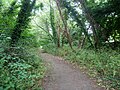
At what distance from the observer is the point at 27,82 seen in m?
7.10

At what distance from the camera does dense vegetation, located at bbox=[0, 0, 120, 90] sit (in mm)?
5911

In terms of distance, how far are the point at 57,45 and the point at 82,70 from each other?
11827mm

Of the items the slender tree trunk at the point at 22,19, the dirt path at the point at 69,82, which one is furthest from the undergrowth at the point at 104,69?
the slender tree trunk at the point at 22,19

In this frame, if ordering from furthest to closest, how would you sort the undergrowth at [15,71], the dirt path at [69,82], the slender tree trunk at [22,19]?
the slender tree trunk at [22,19], the dirt path at [69,82], the undergrowth at [15,71]

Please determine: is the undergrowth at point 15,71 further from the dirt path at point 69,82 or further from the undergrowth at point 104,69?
the undergrowth at point 104,69

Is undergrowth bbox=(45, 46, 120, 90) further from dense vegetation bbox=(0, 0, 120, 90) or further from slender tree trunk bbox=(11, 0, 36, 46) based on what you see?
slender tree trunk bbox=(11, 0, 36, 46)

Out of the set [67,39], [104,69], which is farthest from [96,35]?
[104,69]

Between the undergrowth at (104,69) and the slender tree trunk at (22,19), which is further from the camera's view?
the slender tree trunk at (22,19)

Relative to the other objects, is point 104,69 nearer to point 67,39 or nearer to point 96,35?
point 96,35

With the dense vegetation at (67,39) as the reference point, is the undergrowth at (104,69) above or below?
below

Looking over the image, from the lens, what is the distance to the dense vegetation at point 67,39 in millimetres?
5911

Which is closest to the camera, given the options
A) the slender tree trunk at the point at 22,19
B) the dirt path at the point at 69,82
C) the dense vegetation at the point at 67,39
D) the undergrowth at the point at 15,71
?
the undergrowth at the point at 15,71

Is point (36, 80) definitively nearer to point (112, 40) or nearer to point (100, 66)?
point (100, 66)

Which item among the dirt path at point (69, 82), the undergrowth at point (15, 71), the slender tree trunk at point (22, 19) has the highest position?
the slender tree trunk at point (22, 19)
